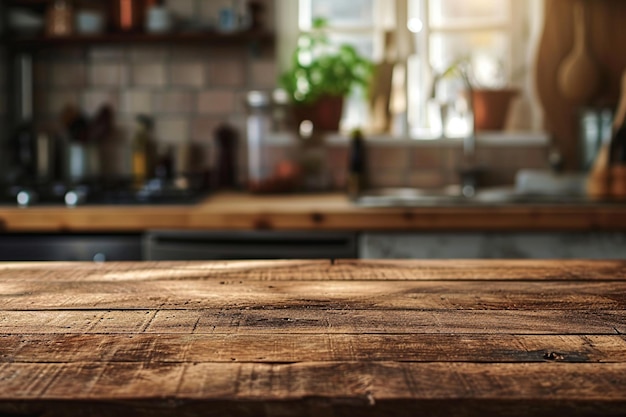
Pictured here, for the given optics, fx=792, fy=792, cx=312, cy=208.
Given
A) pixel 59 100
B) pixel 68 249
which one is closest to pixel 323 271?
pixel 68 249

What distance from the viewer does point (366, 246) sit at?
2314 mm

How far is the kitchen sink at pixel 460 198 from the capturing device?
2.47 m

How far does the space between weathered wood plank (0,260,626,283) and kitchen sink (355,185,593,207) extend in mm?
1044

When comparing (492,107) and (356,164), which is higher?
(492,107)

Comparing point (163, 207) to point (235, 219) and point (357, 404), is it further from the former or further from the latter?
point (357, 404)

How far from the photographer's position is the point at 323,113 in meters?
3.16

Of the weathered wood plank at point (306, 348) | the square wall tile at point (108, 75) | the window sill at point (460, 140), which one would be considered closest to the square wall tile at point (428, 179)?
the window sill at point (460, 140)

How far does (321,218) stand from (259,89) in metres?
1.04

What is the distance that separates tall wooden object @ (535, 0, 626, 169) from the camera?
3055 millimetres

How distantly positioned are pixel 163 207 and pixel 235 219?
0.24 m

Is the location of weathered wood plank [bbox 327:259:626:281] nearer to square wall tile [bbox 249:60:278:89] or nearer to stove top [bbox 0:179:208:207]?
stove top [bbox 0:179:208:207]

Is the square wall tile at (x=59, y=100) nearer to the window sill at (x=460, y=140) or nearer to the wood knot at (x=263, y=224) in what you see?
the window sill at (x=460, y=140)

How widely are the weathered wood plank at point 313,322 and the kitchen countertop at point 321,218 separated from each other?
132cm

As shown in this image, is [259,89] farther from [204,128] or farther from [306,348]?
[306,348]
